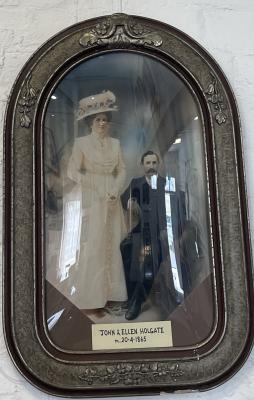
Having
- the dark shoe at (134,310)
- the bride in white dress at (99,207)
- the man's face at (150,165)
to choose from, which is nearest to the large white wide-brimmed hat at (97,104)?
the bride in white dress at (99,207)

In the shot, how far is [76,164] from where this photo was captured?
2.93ft

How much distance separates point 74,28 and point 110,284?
466 millimetres

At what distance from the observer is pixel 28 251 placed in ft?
2.76

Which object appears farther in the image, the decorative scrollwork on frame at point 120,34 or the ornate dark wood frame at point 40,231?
the decorative scrollwork on frame at point 120,34

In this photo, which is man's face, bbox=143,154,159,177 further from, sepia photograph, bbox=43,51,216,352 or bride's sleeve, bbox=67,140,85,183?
bride's sleeve, bbox=67,140,85,183

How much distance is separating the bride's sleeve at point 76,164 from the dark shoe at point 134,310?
0.74ft

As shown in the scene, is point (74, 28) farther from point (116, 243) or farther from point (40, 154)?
point (116, 243)

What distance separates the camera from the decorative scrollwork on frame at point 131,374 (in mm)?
806

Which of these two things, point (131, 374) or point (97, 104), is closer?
point (131, 374)

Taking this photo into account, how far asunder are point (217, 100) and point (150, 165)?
6.9 inches

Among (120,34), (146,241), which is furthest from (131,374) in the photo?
(120,34)

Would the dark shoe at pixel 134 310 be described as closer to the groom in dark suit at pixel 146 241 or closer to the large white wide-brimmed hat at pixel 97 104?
the groom in dark suit at pixel 146 241

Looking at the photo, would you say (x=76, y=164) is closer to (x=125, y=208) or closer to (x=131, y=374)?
(x=125, y=208)

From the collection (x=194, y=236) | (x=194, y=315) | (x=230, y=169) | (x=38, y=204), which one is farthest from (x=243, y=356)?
(x=38, y=204)
